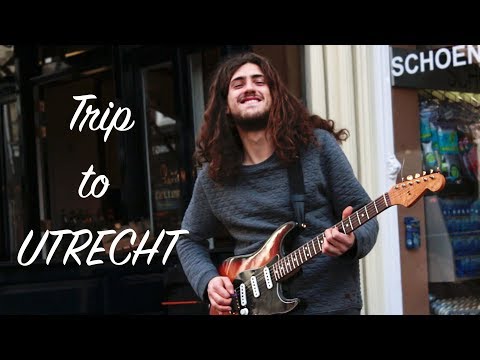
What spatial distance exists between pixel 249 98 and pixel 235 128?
0.14 metres

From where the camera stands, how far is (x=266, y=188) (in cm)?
320

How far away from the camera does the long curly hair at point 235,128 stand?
10.6 ft

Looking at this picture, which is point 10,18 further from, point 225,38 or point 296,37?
point 296,37

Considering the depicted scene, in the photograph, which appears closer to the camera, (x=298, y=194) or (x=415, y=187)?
(x=415, y=187)

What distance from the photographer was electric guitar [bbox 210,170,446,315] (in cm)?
296

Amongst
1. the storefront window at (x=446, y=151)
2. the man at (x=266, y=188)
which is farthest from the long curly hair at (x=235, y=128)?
the storefront window at (x=446, y=151)

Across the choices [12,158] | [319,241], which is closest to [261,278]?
[319,241]

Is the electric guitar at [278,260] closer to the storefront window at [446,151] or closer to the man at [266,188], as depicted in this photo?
the man at [266,188]

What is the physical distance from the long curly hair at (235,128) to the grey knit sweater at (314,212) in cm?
5

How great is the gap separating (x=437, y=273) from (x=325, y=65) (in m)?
1.27

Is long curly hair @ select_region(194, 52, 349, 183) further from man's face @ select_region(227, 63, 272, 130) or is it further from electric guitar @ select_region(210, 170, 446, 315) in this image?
electric guitar @ select_region(210, 170, 446, 315)

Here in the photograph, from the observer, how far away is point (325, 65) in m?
4.32

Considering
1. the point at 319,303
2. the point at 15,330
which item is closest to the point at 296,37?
the point at 319,303

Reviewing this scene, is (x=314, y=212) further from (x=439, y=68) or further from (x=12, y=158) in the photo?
(x=12, y=158)
